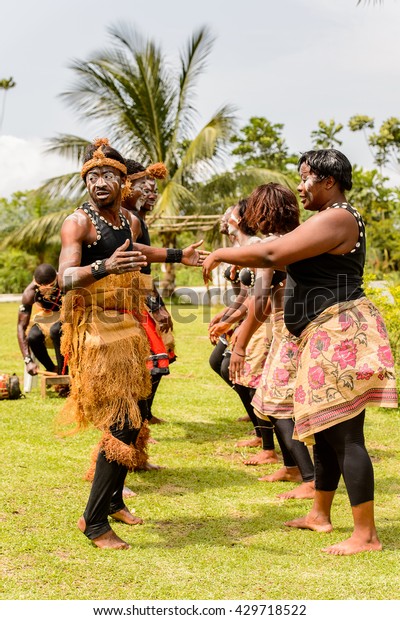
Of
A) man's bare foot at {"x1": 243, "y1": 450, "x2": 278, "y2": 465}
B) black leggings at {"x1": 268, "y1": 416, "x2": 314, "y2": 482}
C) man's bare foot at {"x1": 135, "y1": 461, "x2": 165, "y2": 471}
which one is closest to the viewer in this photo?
black leggings at {"x1": 268, "y1": 416, "x2": 314, "y2": 482}

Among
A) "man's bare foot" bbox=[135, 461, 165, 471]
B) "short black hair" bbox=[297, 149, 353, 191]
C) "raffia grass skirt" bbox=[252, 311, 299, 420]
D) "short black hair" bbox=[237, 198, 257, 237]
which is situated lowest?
"man's bare foot" bbox=[135, 461, 165, 471]

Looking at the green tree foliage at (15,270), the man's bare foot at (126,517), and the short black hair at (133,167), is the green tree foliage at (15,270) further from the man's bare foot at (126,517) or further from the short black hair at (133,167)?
the man's bare foot at (126,517)

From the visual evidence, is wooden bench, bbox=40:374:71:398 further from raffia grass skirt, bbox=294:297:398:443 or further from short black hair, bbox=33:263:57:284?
raffia grass skirt, bbox=294:297:398:443

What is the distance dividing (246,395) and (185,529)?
2.33m

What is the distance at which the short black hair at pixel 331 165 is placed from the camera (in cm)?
388

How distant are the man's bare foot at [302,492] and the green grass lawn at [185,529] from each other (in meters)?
0.11

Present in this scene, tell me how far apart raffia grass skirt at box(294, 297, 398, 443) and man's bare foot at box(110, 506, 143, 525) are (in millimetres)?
1195

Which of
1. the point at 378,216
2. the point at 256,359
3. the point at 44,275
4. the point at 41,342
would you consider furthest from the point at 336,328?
the point at 378,216

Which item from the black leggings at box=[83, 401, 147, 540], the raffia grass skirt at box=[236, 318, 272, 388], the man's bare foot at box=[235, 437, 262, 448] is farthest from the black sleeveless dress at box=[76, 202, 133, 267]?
the man's bare foot at box=[235, 437, 262, 448]

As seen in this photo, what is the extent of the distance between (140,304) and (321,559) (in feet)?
5.61

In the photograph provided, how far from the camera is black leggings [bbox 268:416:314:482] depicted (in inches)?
195

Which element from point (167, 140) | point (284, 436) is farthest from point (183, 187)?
point (284, 436)

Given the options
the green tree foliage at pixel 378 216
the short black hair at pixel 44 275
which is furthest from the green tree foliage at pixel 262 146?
the short black hair at pixel 44 275
